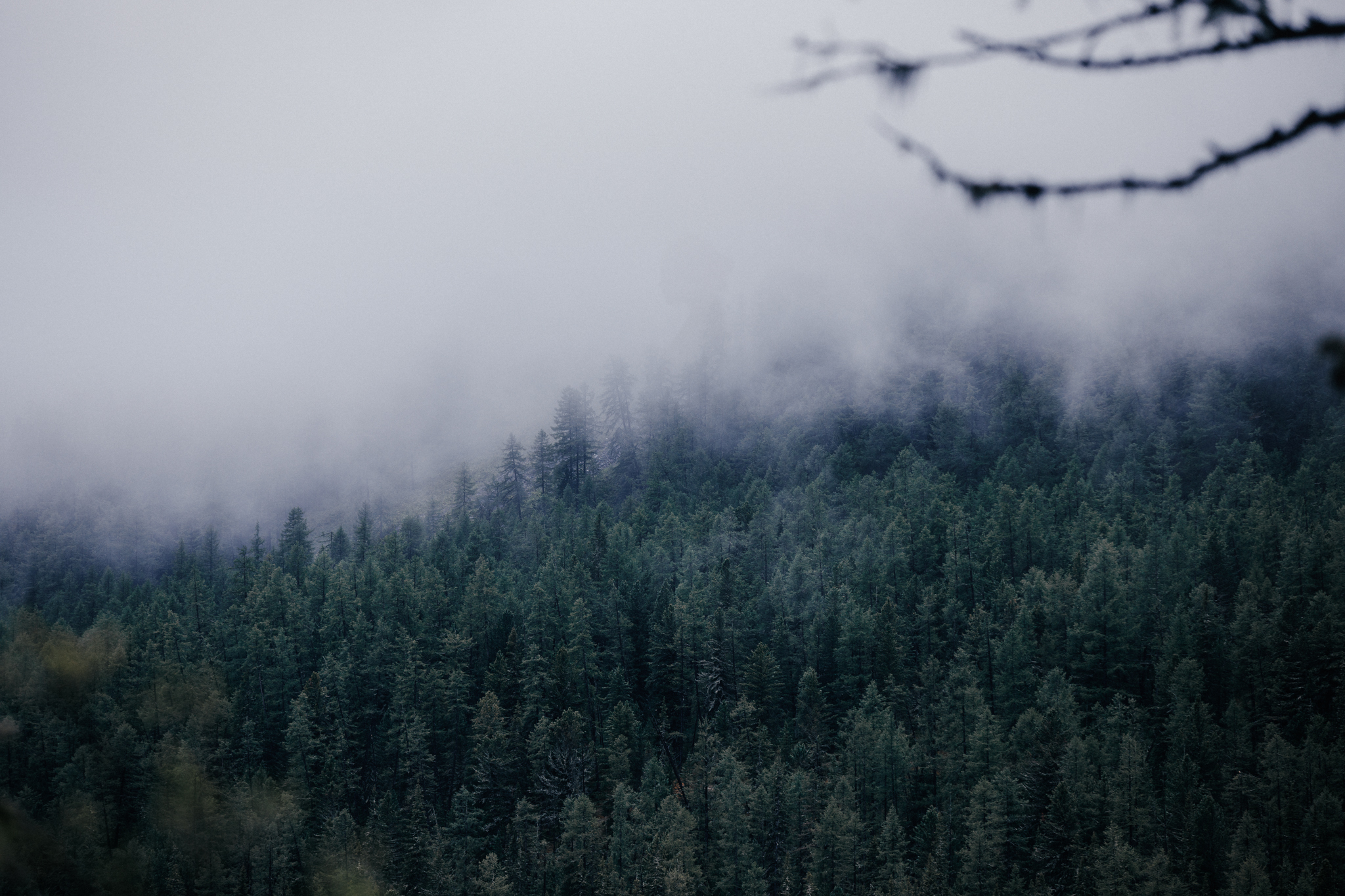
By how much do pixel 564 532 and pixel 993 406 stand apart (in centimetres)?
5599

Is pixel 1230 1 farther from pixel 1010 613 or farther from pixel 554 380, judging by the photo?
pixel 554 380

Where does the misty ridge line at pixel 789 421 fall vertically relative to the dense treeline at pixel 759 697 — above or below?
above

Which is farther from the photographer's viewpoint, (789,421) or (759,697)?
(789,421)

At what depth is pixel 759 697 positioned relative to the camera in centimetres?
5250

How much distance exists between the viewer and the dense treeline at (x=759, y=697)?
3806 cm

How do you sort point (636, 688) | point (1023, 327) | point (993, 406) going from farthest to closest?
1. point (1023, 327)
2. point (993, 406)
3. point (636, 688)

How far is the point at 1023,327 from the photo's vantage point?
130500mm

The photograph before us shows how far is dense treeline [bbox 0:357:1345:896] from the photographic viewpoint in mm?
38062

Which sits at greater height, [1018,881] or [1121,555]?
[1121,555]

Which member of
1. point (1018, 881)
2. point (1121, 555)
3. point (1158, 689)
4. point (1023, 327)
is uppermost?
point (1023, 327)

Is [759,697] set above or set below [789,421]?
below

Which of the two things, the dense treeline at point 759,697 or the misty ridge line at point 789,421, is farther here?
the misty ridge line at point 789,421

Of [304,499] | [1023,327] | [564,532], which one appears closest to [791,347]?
[1023,327]

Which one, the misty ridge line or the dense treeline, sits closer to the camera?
the dense treeline
